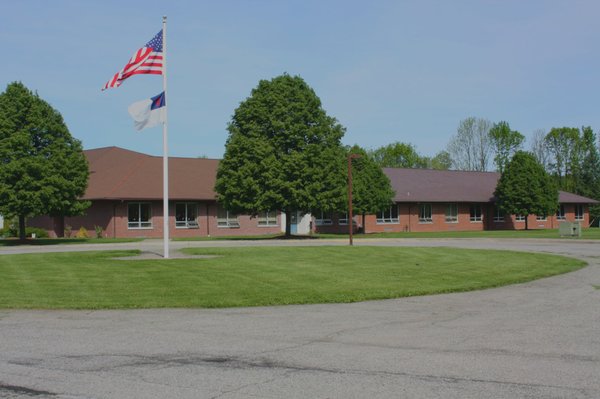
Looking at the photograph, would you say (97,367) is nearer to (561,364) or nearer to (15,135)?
(561,364)

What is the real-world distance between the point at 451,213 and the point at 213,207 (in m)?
24.9

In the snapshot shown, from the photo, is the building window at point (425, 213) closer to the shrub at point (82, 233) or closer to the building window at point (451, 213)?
the building window at point (451, 213)

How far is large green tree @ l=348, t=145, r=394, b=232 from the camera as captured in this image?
162 ft

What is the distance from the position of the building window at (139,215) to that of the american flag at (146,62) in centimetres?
2728

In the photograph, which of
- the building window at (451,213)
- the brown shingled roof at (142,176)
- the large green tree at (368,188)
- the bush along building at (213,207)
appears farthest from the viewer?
the building window at (451,213)

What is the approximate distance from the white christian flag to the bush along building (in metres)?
24.3

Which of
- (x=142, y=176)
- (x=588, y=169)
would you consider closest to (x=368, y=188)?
(x=142, y=176)

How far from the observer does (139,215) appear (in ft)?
152

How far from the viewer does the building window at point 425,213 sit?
195ft

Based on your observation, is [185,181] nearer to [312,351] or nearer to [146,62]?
[146,62]

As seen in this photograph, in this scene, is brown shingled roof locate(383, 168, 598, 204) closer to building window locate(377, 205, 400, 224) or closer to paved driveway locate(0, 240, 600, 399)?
building window locate(377, 205, 400, 224)

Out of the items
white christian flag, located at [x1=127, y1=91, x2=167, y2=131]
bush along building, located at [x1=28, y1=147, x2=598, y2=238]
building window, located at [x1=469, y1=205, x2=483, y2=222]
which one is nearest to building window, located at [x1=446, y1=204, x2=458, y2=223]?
bush along building, located at [x1=28, y1=147, x2=598, y2=238]

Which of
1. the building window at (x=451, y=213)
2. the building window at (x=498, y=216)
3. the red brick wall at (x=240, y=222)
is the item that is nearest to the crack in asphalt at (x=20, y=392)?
the red brick wall at (x=240, y=222)

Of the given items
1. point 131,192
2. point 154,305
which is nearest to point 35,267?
point 154,305
